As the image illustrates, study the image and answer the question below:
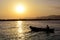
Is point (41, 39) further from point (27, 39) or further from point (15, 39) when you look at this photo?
point (15, 39)

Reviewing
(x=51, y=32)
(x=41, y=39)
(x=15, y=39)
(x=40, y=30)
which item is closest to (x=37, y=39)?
(x=41, y=39)

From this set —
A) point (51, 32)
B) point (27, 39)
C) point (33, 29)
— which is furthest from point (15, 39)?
point (33, 29)

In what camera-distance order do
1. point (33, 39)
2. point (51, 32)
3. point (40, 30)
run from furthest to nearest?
1. point (40, 30)
2. point (51, 32)
3. point (33, 39)

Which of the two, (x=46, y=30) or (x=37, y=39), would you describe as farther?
(x=46, y=30)

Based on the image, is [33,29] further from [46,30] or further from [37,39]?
[37,39]

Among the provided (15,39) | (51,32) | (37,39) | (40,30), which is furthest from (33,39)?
(40,30)

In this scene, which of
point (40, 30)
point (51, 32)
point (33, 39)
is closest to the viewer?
A: point (33, 39)

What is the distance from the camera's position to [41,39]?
29062 mm

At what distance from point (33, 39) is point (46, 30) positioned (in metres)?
12.7

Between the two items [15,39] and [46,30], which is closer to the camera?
[15,39]

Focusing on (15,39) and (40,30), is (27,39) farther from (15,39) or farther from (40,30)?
(40,30)

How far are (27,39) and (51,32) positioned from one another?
12.0m

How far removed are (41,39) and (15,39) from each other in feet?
14.6

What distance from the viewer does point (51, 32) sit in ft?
131
